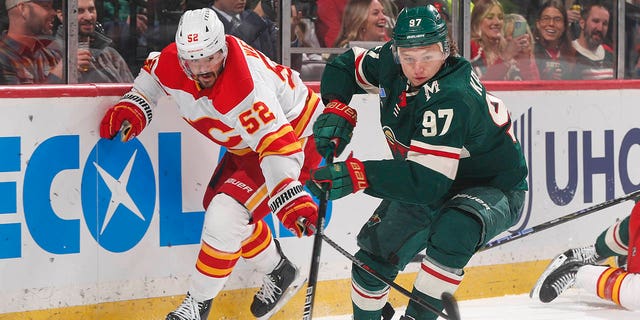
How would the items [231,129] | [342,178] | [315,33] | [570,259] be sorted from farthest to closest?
[315,33], [570,259], [231,129], [342,178]

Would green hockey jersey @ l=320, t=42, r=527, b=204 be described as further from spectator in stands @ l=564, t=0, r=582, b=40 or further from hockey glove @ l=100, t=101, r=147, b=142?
spectator in stands @ l=564, t=0, r=582, b=40

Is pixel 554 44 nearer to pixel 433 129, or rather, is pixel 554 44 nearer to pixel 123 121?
pixel 123 121

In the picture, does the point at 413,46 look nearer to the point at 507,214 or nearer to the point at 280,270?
the point at 507,214

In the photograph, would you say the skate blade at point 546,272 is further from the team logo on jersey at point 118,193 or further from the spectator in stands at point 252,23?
the team logo on jersey at point 118,193

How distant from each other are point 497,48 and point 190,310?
7.93 ft

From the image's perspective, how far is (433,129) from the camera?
10.8 ft

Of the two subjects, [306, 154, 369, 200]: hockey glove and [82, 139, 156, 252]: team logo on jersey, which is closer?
[306, 154, 369, 200]: hockey glove

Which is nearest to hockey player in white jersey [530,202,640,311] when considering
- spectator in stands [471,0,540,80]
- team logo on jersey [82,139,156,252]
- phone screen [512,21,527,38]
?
spectator in stands [471,0,540,80]

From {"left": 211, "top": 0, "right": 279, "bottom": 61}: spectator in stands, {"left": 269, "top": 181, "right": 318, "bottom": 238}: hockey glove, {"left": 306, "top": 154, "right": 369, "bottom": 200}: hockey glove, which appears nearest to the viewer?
{"left": 306, "top": 154, "right": 369, "bottom": 200}: hockey glove

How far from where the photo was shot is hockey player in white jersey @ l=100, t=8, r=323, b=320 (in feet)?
12.6

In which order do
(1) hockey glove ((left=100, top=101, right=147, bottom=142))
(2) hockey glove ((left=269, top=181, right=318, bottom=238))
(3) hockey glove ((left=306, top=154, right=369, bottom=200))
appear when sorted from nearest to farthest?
1. (3) hockey glove ((left=306, top=154, right=369, bottom=200))
2. (2) hockey glove ((left=269, top=181, right=318, bottom=238))
3. (1) hockey glove ((left=100, top=101, right=147, bottom=142))

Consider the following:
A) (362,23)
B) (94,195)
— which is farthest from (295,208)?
(362,23)

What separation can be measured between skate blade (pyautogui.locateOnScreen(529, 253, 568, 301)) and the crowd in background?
1.05 metres

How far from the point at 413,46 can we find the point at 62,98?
1257mm
